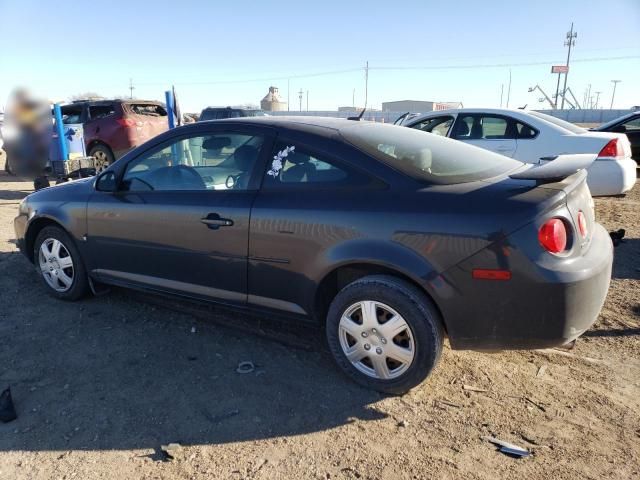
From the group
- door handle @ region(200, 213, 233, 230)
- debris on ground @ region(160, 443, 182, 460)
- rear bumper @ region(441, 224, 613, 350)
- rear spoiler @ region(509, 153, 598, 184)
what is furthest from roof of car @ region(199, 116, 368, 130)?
debris on ground @ region(160, 443, 182, 460)

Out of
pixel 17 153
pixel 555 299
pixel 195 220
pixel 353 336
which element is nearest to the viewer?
pixel 555 299

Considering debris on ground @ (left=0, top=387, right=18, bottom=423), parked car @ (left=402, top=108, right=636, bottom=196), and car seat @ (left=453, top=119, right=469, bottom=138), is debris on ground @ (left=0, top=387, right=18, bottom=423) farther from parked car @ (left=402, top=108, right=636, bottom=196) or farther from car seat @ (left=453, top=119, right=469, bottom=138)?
car seat @ (left=453, top=119, right=469, bottom=138)

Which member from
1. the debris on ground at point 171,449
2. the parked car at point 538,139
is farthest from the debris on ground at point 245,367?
the parked car at point 538,139

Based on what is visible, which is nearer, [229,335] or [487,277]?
[487,277]

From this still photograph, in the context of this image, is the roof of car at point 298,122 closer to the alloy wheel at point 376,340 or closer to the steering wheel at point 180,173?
the steering wheel at point 180,173

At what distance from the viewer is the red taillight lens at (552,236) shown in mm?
2555

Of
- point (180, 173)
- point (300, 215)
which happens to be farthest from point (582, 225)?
point (180, 173)

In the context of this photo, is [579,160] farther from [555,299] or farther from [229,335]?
[229,335]

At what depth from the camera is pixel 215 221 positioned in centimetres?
340

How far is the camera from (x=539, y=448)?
8.40ft

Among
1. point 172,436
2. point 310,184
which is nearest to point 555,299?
point 310,184

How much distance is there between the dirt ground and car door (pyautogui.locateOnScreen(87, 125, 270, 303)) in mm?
446

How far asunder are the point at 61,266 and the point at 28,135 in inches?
234

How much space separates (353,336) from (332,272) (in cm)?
40
